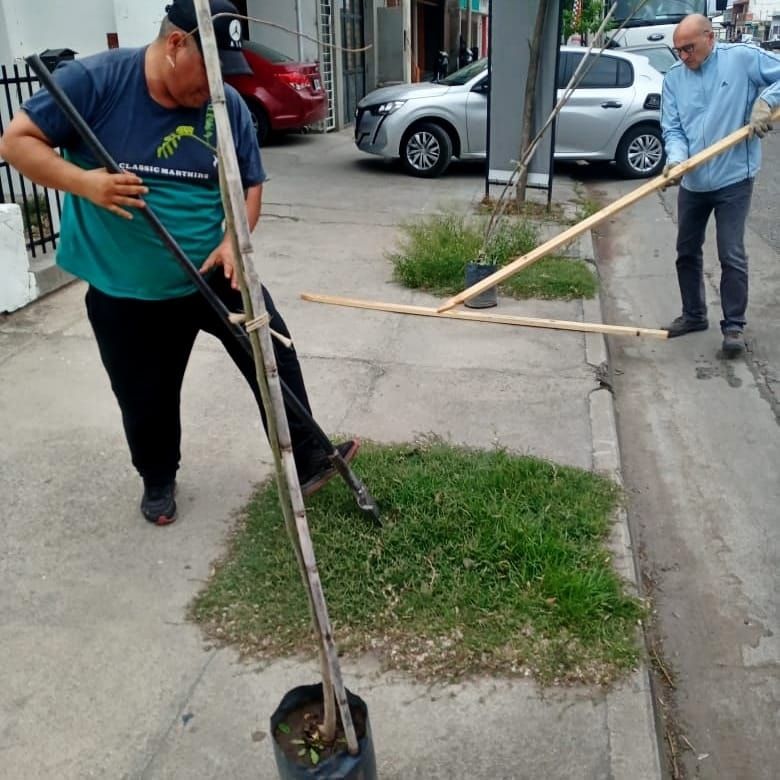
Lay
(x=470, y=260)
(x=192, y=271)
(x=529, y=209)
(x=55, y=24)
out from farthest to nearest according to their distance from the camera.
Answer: (x=529, y=209) → (x=55, y=24) → (x=470, y=260) → (x=192, y=271)

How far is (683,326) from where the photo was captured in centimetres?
593

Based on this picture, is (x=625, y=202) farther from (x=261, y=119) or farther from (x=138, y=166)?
(x=261, y=119)

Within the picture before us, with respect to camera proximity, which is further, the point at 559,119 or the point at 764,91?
the point at 559,119

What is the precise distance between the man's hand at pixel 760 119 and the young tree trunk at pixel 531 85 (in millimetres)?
3837

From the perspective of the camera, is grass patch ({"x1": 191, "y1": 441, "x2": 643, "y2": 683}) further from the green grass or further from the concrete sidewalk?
the green grass

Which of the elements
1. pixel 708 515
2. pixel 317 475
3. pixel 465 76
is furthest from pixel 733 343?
pixel 465 76

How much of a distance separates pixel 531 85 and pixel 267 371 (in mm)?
7908

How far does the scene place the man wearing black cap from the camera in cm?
258

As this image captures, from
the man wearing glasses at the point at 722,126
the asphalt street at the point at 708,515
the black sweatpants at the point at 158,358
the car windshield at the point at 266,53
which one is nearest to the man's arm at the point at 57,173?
the black sweatpants at the point at 158,358

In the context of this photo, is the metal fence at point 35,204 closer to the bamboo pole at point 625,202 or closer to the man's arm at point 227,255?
the bamboo pole at point 625,202

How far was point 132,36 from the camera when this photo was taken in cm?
871

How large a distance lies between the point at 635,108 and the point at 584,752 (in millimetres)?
10390

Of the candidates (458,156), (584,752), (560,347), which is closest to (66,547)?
(584,752)

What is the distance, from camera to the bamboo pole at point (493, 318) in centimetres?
558
